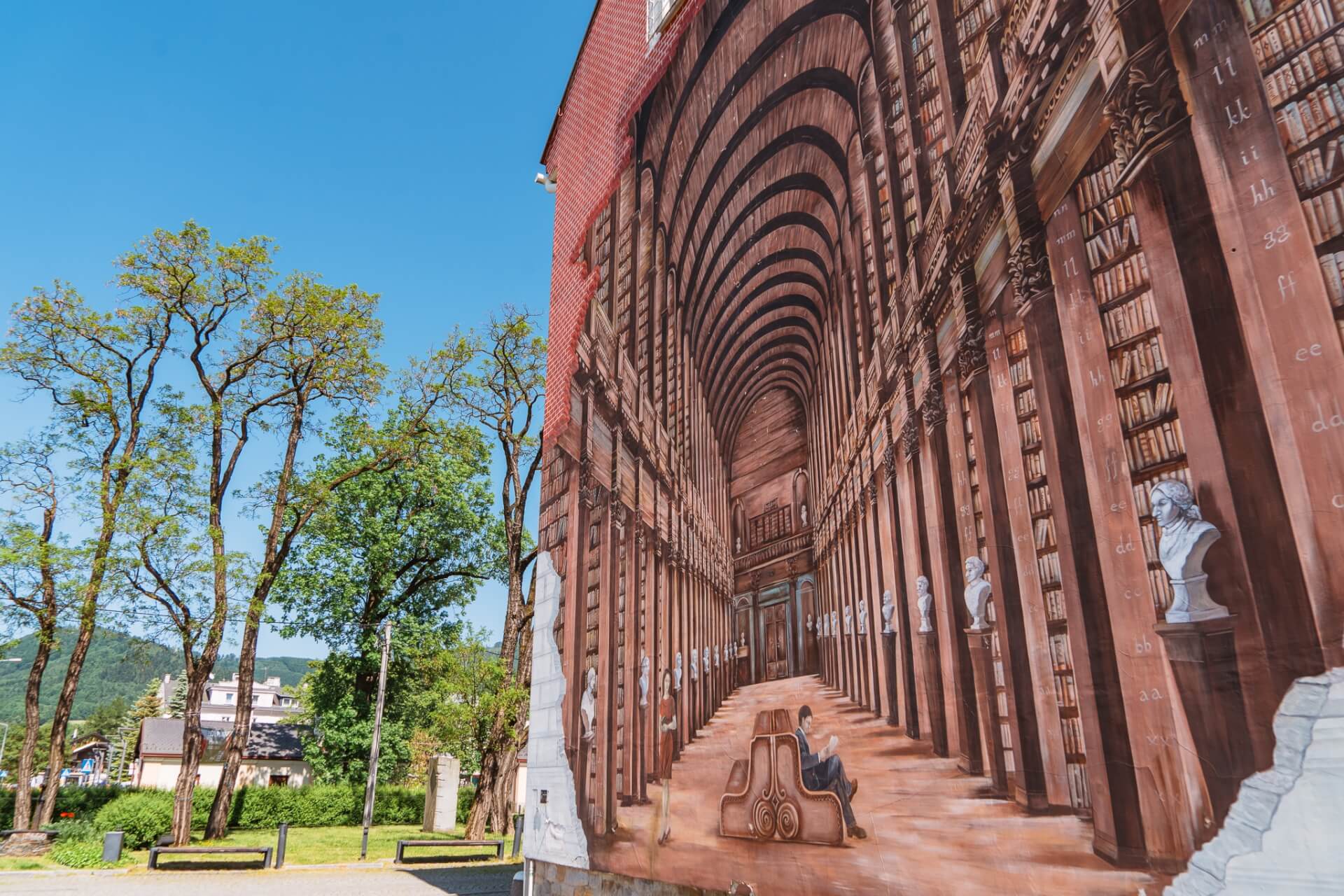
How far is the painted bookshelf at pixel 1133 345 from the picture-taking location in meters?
2.65

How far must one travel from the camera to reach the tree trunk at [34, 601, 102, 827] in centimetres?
1733

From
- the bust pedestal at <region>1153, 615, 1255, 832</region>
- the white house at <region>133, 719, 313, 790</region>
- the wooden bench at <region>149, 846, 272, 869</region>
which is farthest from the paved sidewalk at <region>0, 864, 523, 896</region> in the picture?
the white house at <region>133, 719, 313, 790</region>

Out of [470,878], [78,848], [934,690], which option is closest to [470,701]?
[470,878]

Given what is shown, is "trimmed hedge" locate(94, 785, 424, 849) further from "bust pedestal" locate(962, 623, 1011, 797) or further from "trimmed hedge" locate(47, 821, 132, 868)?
"bust pedestal" locate(962, 623, 1011, 797)

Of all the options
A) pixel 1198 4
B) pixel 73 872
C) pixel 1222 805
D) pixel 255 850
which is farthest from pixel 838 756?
pixel 73 872

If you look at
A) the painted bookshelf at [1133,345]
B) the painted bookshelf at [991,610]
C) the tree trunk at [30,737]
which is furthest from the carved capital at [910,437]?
the tree trunk at [30,737]

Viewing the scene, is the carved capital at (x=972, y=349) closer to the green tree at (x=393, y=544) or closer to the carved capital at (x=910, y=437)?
the carved capital at (x=910, y=437)

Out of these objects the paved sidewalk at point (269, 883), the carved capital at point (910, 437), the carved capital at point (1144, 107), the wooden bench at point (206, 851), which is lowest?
the paved sidewalk at point (269, 883)

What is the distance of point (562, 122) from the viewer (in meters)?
10.2

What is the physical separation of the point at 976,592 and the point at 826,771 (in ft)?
5.09

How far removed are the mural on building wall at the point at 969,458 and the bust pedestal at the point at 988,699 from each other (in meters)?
0.02

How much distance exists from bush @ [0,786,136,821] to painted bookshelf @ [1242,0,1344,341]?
80.3ft

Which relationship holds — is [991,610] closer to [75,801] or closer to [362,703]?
[362,703]

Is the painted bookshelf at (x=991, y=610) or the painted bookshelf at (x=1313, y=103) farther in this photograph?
the painted bookshelf at (x=991, y=610)
